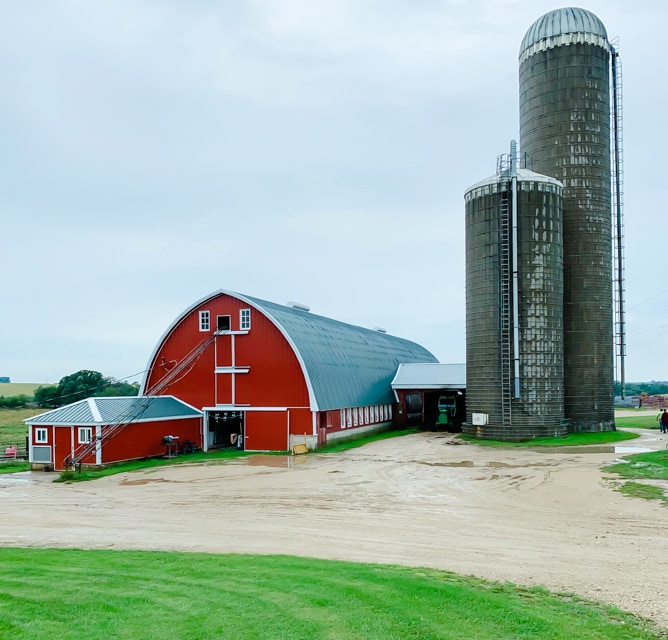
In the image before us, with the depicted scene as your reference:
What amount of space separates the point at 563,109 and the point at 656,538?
33064mm

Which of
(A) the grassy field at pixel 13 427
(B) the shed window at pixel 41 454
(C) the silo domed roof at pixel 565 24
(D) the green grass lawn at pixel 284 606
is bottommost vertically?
(A) the grassy field at pixel 13 427

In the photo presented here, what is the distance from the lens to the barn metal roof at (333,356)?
35781mm

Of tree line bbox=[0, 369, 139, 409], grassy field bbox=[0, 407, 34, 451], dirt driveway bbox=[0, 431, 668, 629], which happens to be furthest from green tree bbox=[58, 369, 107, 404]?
dirt driveway bbox=[0, 431, 668, 629]

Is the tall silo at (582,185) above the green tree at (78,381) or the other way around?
above

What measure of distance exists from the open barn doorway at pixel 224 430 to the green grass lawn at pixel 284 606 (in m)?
25.4

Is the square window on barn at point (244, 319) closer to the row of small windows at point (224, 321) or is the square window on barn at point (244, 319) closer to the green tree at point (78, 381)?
the row of small windows at point (224, 321)

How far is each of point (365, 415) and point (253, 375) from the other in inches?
404

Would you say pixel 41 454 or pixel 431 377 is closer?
pixel 41 454

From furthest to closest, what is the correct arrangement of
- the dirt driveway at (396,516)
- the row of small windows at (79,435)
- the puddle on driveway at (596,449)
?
the puddle on driveway at (596,449) → the row of small windows at (79,435) → the dirt driveway at (396,516)

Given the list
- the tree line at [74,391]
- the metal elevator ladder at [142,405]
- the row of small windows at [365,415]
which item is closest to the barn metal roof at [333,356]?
the row of small windows at [365,415]

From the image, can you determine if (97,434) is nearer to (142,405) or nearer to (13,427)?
(142,405)

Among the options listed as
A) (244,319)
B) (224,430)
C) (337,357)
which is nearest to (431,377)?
(337,357)

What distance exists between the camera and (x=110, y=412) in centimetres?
3164

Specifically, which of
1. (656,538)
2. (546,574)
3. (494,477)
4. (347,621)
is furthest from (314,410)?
(347,621)
